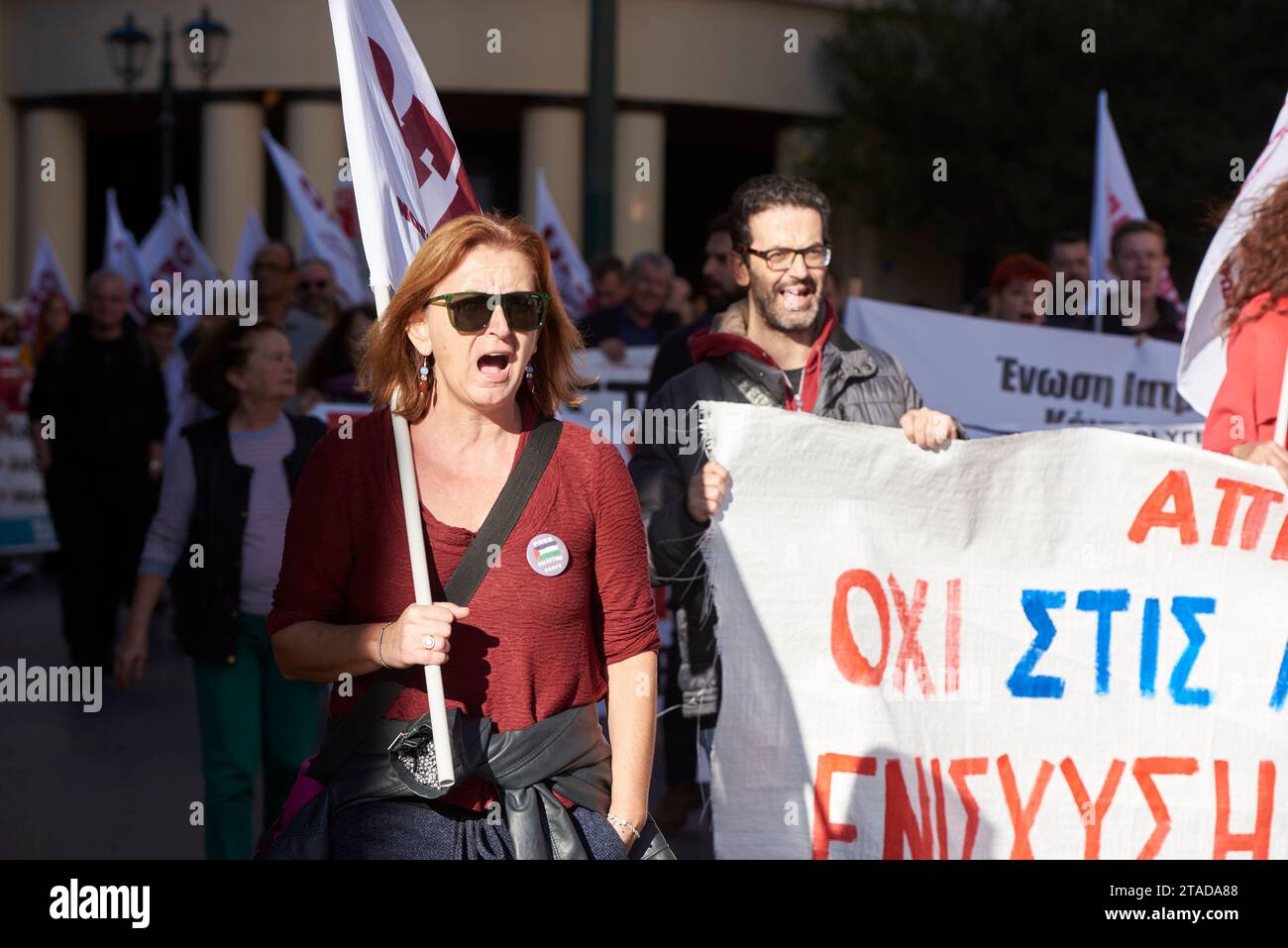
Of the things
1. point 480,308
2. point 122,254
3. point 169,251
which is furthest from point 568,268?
point 480,308

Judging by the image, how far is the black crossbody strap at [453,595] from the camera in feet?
10.0

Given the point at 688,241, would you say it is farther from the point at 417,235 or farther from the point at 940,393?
the point at 417,235

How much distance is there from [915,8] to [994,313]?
20.2 metres

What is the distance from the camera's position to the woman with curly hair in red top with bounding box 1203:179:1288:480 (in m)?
4.02

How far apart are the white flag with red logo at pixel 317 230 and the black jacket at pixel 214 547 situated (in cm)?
726

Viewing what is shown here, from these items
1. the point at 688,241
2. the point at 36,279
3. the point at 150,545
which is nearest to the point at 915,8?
the point at 688,241

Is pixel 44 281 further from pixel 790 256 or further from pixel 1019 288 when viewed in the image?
pixel 790 256

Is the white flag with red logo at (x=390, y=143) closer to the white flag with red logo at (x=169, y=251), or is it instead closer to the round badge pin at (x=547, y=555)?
the round badge pin at (x=547, y=555)

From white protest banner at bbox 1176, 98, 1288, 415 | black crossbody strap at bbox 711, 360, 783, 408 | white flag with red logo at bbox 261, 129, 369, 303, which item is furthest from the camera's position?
white flag with red logo at bbox 261, 129, 369, 303

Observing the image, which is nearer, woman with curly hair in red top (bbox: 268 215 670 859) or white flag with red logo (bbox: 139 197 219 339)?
woman with curly hair in red top (bbox: 268 215 670 859)

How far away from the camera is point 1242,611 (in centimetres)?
408

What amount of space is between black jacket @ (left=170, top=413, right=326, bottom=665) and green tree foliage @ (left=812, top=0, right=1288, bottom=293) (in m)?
20.9

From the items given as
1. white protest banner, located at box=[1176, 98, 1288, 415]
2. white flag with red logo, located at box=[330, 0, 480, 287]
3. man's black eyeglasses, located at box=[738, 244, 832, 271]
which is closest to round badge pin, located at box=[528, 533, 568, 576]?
white flag with red logo, located at box=[330, 0, 480, 287]

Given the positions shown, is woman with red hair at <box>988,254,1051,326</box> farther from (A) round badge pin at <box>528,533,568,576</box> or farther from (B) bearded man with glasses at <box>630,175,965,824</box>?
(A) round badge pin at <box>528,533,568,576</box>
